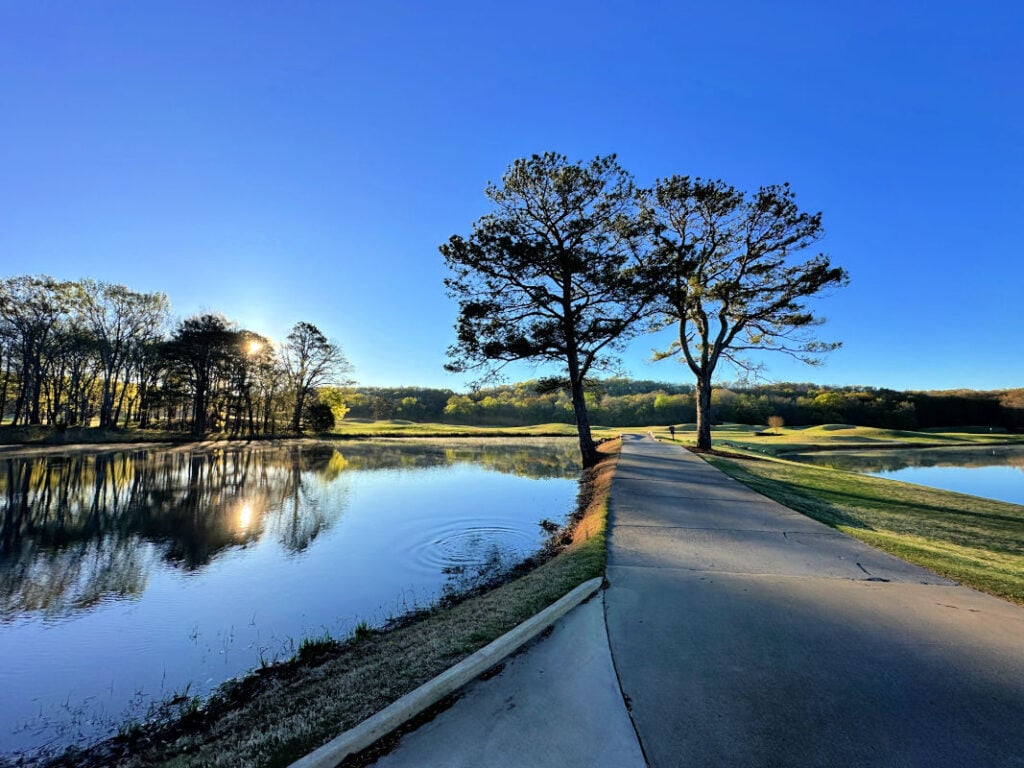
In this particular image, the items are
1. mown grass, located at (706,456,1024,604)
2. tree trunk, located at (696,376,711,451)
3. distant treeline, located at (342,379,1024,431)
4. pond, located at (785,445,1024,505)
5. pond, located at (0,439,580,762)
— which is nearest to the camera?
pond, located at (0,439,580,762)

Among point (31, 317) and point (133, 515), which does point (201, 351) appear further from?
point (133, 515)

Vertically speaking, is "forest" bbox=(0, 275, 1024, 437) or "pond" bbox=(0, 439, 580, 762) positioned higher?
"forest" bbox=(0, 275, 1024, 437)

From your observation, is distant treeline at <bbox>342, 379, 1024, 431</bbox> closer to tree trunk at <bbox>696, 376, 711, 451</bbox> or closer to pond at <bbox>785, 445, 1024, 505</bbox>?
pond at <bbox>785, 445, 1024, 505</bbox>

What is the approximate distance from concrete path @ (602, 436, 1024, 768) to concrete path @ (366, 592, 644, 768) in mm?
157

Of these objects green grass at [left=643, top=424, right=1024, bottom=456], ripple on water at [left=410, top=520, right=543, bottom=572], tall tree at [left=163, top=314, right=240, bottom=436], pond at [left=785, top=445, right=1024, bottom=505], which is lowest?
pond at [left=785, top=445, right=1024, bottom=505]

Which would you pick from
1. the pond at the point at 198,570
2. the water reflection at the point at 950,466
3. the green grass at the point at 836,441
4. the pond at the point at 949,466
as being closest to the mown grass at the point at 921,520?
the water reflection at the point at 950,466

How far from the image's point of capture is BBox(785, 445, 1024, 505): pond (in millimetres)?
17453

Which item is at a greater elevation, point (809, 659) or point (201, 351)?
point (201, 351)

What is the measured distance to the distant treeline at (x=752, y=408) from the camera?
63.8 metres

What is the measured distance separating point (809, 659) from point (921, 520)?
28.2ft

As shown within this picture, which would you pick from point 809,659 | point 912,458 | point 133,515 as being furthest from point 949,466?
point 133,515

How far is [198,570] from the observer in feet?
23.2

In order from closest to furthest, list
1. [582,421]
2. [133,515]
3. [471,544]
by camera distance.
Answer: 1. [471,544]
2. [133,515]
3. [582,421]

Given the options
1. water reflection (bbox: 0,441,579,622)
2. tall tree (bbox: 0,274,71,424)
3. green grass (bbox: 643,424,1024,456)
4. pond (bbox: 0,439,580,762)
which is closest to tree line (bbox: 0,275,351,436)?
tall tree (bbox: 0,274,71,424)
